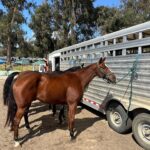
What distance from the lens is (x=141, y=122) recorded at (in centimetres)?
557

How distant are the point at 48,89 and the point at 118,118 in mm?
1918

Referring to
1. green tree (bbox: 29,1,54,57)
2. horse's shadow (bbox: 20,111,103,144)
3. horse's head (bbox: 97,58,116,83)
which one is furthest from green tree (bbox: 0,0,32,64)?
horse's head (bbox: 97,58,116,83)

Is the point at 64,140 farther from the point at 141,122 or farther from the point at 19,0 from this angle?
the point at 19,0

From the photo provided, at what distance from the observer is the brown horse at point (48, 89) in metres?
5.81

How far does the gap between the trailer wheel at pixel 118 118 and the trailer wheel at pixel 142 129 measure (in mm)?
523

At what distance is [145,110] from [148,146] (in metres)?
0.71

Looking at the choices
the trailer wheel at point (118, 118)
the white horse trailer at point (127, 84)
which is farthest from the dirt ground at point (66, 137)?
the white horse trailer at point (127, 84)

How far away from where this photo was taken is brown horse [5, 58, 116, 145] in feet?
19.1

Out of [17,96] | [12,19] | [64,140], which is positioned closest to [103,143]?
[64,140]

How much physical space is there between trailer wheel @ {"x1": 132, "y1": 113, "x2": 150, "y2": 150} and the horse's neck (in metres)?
1.45

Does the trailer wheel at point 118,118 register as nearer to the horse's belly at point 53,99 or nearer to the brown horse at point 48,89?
the brown horse at point 48,89

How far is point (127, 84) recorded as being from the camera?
238 inches

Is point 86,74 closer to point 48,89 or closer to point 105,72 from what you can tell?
point 105,72

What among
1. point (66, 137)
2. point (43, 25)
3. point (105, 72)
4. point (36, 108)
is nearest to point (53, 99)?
point (66, 137)
